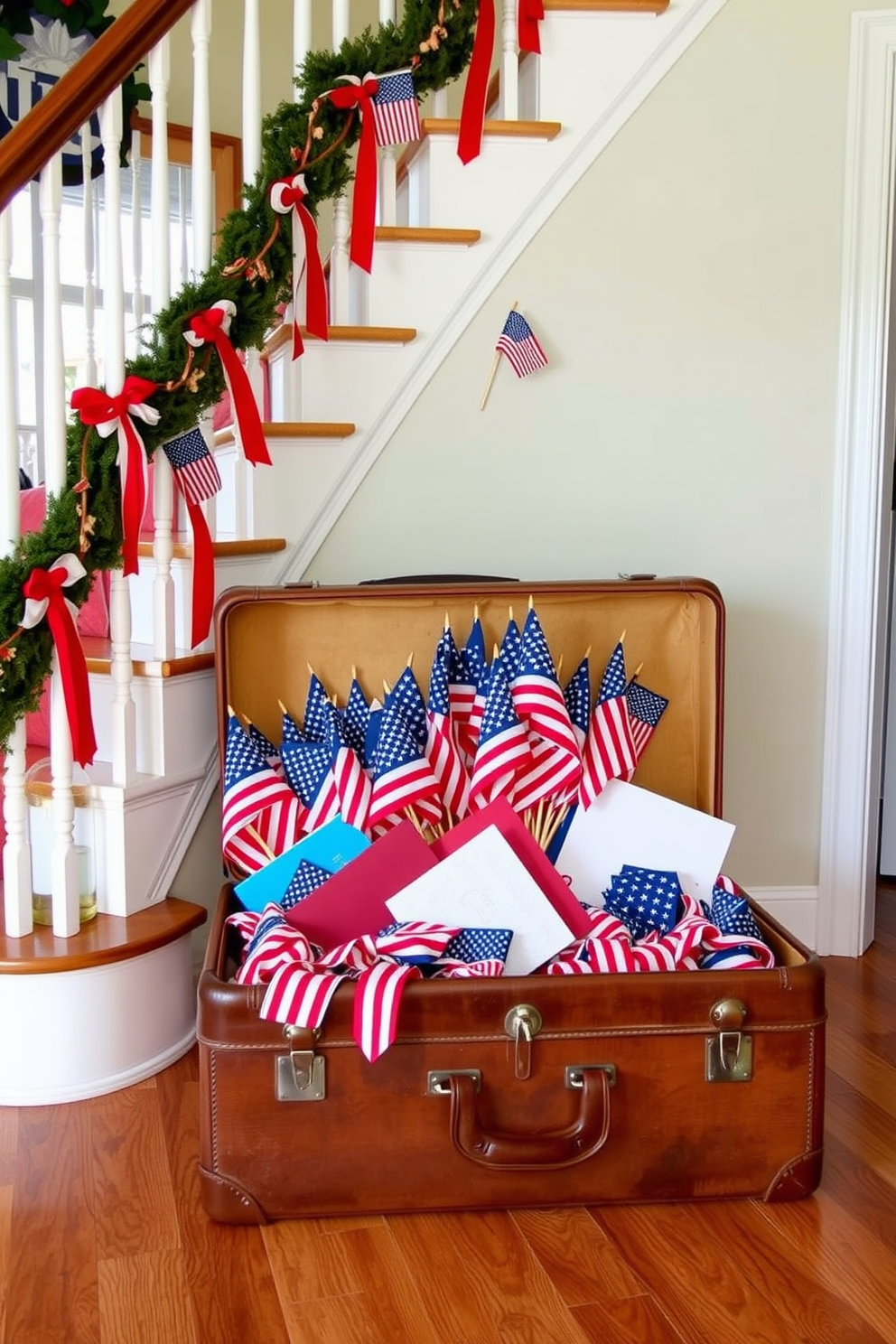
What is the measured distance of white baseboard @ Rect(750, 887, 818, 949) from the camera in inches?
93.0

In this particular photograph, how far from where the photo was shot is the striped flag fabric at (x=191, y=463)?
Answer: 1.83 m

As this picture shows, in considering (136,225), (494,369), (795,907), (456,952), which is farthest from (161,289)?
(795,907)

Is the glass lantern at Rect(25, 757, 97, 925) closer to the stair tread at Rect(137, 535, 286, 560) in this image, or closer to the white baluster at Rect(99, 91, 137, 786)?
the white baluster at Rect(99, 91, 137, 786)

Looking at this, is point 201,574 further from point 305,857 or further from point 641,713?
point 641,713

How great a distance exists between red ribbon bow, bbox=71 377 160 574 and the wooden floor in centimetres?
90

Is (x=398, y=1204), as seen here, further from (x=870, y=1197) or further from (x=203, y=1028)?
(x=870, y=1197)

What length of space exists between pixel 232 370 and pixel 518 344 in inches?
22.7

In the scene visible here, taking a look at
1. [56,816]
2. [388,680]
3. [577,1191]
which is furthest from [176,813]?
[577,1191]

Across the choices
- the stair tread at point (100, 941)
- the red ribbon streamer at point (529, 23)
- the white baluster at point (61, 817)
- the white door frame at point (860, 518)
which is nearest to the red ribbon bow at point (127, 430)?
the white baluster at point (61, 817)

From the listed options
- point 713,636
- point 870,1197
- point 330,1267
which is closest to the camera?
point 330,1267

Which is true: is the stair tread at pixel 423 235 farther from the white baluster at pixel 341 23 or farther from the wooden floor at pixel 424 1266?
the wooden floor at pixel 424 1266

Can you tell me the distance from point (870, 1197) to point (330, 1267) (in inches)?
27.8

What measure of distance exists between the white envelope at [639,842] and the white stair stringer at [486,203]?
2.41 ft

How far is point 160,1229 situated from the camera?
141 cm
